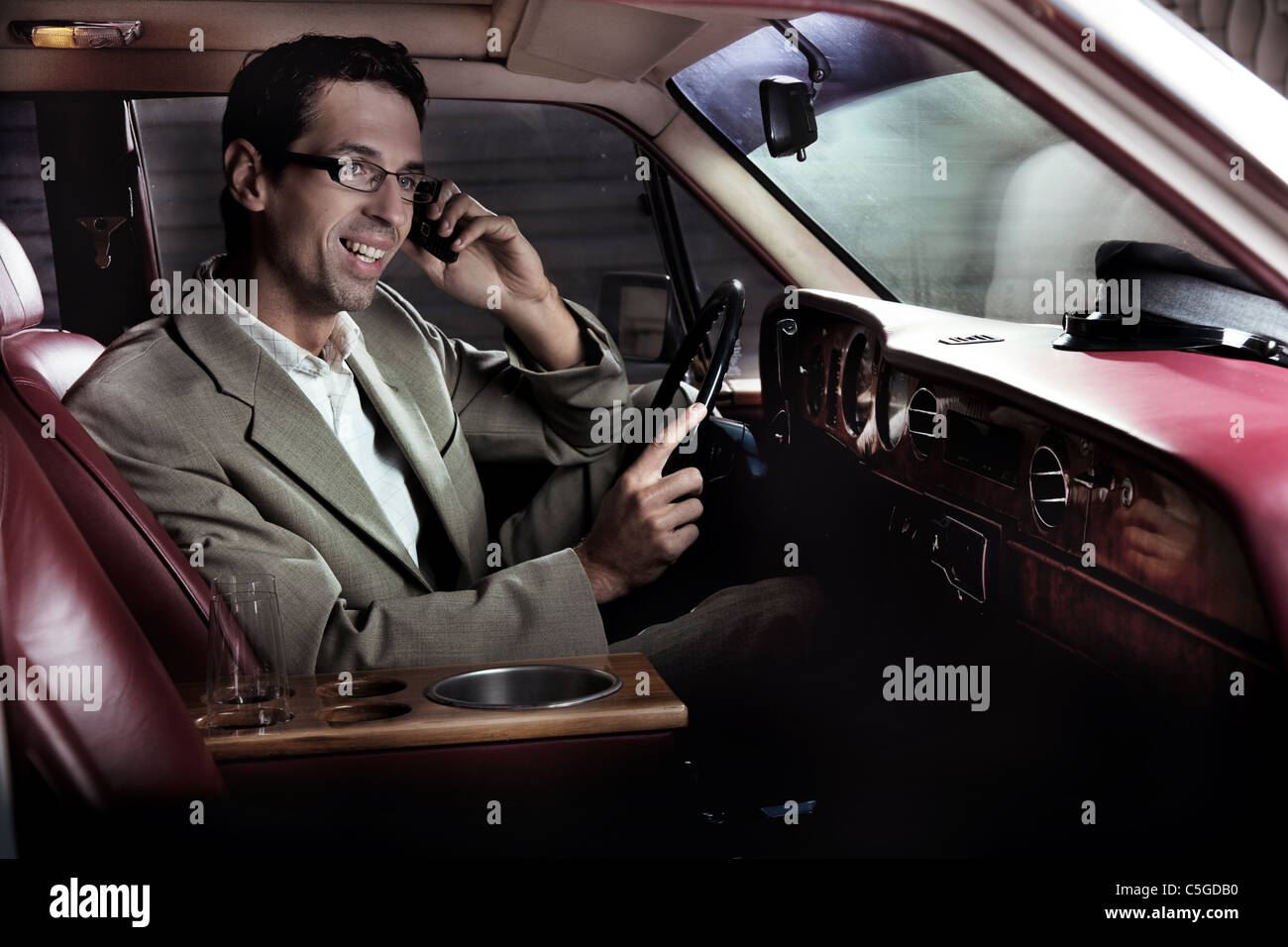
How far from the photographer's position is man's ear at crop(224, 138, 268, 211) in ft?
4.50

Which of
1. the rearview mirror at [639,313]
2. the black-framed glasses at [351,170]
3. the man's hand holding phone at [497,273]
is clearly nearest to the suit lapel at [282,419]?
the black-framed glasses at [351,170]

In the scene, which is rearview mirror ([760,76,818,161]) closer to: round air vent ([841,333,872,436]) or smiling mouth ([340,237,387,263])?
round air vent ([841,333,872,436])

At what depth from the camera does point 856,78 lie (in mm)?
1646

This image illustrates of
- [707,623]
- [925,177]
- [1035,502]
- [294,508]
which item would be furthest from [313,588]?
[925,177]

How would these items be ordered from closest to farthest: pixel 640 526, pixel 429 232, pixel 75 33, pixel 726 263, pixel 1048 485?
1. pixel 1048 485
2. pixel 75 33
3. pixel 640 526
4. pixel 429 232
5. pixel 726 263

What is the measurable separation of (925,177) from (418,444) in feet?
3.16

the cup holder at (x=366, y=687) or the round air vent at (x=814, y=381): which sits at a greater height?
the round air vent at (x=814, y=381)

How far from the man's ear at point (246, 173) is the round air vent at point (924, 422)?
0.87 m

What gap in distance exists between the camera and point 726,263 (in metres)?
2.01

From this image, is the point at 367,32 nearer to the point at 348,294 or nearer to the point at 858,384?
the point at 348,294

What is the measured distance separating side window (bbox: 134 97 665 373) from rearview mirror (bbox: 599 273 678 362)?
0.14 ft

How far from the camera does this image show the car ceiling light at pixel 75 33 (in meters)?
1.30

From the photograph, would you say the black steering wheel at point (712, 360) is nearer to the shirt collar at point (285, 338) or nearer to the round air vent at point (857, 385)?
the round air vent at point (857, 385)
